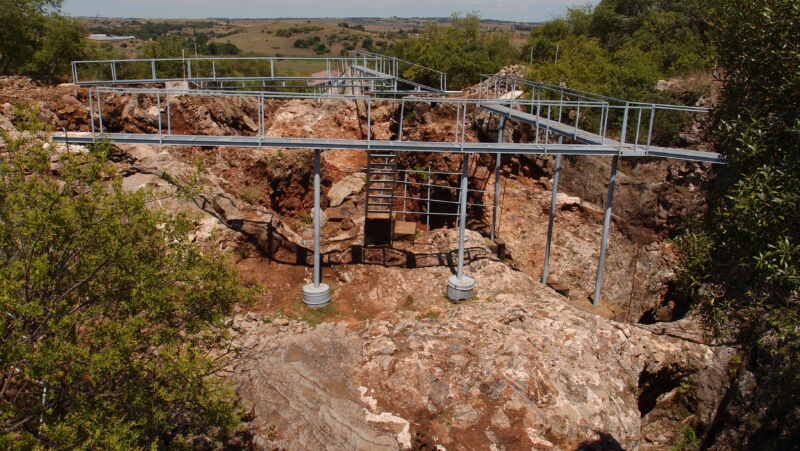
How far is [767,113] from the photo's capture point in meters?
7.73

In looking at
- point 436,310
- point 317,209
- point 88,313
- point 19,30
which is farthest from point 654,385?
point 19,30

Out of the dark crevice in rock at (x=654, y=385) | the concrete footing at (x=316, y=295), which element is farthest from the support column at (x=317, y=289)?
the dark crevice in rock at (x=654, y=385)

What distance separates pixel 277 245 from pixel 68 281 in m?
8.45

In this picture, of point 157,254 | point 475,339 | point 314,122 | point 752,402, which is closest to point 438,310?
point 475,339

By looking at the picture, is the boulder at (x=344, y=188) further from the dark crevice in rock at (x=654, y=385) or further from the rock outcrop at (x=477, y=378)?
the dark crevice in rock at (x=654, y=385)

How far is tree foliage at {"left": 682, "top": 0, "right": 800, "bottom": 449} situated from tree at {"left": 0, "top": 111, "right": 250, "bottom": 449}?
23.0ft

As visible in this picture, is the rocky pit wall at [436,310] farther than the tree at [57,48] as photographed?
No

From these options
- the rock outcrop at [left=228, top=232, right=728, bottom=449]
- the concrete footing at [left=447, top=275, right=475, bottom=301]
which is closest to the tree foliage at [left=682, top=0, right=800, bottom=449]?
the rock outcrop at [left=228, top=232, right=728, bottom=449]

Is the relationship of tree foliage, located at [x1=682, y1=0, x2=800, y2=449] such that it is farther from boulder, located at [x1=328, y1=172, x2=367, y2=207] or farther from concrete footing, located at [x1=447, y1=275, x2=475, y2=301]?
boulder, located at [x1=328, y1=172, x2=367, y2=207]

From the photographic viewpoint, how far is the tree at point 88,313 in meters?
5.79

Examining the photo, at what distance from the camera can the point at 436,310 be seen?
42.8ft

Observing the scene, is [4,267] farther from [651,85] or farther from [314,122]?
[651,85]

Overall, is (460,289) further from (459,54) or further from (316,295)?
(459,54)

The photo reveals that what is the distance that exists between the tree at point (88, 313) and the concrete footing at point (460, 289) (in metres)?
6.98
